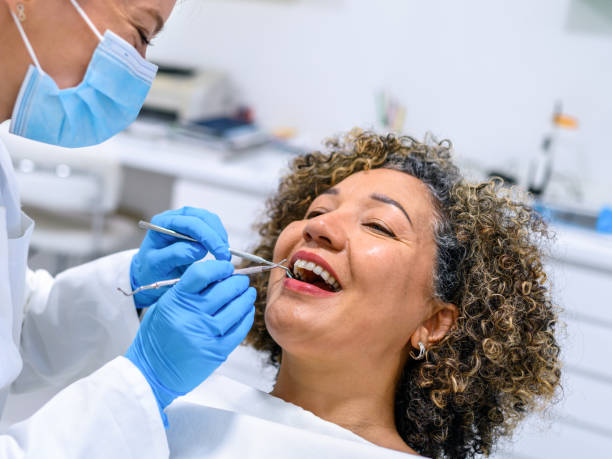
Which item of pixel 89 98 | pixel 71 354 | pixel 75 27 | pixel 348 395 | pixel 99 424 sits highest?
pixel 75 27

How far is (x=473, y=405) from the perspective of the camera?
1355 mm

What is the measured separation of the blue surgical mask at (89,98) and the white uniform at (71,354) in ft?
0.52

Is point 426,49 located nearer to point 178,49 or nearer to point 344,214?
point 178,49

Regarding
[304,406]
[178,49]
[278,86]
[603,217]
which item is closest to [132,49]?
[304,406]

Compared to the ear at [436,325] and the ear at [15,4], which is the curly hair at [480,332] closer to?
the ear at [436,325]

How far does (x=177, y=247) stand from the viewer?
4.03 feet

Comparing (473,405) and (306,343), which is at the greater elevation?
(306,343)

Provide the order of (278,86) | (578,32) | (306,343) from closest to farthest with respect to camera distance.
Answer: (306,343) < (578,32) < (278,86)

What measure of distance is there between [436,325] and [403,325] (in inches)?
4.2

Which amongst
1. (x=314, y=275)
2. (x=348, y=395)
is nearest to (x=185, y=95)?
(x=314, y=275)

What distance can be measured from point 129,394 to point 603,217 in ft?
6.44

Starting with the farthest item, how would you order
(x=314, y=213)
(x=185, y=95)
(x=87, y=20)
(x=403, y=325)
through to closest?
(x=185, y=95), (x=314, y=213), (x=403, y=325), (x=87, y=20)

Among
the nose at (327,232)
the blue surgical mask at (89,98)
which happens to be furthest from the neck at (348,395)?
the blue surgical mask at (89,98)

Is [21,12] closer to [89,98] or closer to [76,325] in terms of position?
[89,98]
